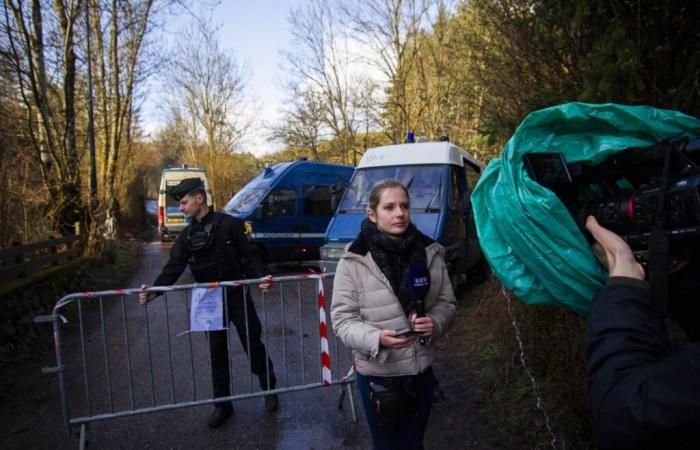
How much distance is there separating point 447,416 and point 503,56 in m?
3.85

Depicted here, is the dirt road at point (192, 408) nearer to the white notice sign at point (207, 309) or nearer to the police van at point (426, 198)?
the white notice sign at point (207, 309)

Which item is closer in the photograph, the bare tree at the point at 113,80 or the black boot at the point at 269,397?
the black boot at the point at 269,397

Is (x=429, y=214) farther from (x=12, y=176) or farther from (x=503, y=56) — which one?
(x=12, y=176)

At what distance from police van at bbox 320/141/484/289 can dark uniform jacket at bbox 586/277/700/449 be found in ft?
16.3

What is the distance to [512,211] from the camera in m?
1.53

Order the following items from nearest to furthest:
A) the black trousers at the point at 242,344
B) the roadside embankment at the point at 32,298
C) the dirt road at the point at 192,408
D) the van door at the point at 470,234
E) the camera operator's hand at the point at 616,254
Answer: the camera operator's hand at the point at 616,254 < the dirt road at the point at 192,408 < the black trousers at the point at 242,344 < the roadside embankment at the point at 32,298 < the van door at the point at 470,234

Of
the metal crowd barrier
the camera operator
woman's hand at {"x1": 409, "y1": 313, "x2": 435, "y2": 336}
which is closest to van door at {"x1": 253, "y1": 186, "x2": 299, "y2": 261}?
the metal crowd barrier

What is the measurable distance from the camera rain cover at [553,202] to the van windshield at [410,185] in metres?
4.81

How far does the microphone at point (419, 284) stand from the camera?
203cm

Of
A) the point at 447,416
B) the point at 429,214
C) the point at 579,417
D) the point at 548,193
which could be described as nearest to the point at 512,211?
the point at 548,193

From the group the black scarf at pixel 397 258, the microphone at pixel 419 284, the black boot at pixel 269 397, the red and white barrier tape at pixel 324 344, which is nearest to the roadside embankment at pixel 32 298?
the black boot at pixel 269 397

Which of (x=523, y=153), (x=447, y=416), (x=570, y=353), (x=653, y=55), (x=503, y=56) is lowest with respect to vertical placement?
(x=447, y=416)

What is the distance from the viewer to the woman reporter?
6.72 ft

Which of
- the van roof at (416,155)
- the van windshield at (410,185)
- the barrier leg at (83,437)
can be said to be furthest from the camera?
the van roof at (416,155)
